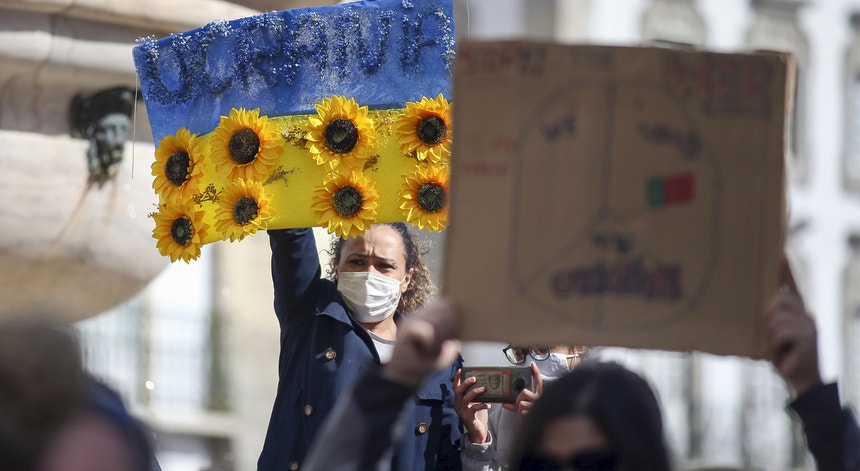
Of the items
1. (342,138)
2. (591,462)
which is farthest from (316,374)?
(591,462)

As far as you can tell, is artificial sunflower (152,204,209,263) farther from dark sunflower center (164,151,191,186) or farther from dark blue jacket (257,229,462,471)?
dark blue jacket (257,229,462,471)

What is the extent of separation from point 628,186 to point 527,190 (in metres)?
0.18

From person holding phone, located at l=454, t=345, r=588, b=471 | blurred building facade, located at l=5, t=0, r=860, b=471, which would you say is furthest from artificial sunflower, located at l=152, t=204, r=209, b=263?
blurred building facade, located at l=5, t=0, r=860, b=471

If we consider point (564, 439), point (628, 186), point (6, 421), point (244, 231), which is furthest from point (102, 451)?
point (244, 231)

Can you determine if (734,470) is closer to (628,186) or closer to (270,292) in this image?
(628,186)

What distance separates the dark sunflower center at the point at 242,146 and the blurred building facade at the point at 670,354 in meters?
6.54

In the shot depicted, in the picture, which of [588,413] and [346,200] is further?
[346,200]

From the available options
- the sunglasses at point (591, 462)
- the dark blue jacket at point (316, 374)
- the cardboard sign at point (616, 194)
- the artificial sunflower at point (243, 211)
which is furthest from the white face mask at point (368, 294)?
the sunglasses at point (591, 462)

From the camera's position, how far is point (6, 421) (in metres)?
3.14

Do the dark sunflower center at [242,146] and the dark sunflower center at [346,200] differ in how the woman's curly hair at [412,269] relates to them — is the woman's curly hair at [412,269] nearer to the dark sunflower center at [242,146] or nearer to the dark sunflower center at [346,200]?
the dark sunflower center at [346,200]

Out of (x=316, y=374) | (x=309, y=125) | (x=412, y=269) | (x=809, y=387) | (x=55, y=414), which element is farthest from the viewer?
(x=412, y=269)

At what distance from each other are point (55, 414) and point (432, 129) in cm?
225

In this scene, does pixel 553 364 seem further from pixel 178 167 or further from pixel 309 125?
pixel 178 167

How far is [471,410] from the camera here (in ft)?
16.3
